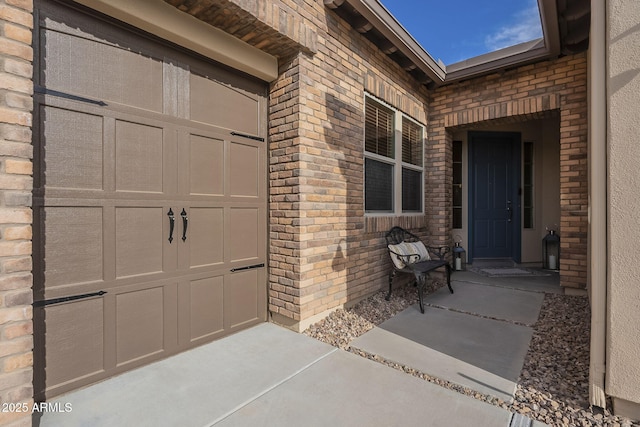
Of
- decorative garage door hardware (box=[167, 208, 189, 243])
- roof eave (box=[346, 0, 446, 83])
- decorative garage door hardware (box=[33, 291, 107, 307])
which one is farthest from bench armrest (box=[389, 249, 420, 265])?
decorative garage door hardware (box=[33, 291, 107, 307])

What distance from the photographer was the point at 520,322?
3.20 meters

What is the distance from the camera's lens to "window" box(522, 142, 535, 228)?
6168mm

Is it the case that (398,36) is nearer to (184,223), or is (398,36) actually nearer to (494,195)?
(184,223)

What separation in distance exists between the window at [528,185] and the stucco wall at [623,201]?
16.6 feet

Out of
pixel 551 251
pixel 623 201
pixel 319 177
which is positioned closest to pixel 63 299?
pixel 319 177

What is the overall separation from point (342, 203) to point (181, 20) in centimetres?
214

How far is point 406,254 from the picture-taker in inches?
158

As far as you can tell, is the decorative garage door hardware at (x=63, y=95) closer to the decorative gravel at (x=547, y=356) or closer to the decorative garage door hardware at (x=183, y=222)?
the decorative garage door hardware at (x=183, y=222)

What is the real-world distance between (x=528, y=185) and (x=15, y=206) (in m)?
7.34

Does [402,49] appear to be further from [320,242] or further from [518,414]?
[518,414]

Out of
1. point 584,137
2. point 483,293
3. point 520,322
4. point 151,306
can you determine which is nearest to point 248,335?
point 151,306

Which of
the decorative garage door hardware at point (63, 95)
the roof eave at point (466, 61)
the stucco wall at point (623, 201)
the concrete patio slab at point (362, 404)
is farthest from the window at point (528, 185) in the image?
the decorative garage door hardware at point (63, 95)

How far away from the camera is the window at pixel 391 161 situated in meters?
3.98

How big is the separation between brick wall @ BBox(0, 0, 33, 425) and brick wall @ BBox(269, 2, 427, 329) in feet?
5.91
